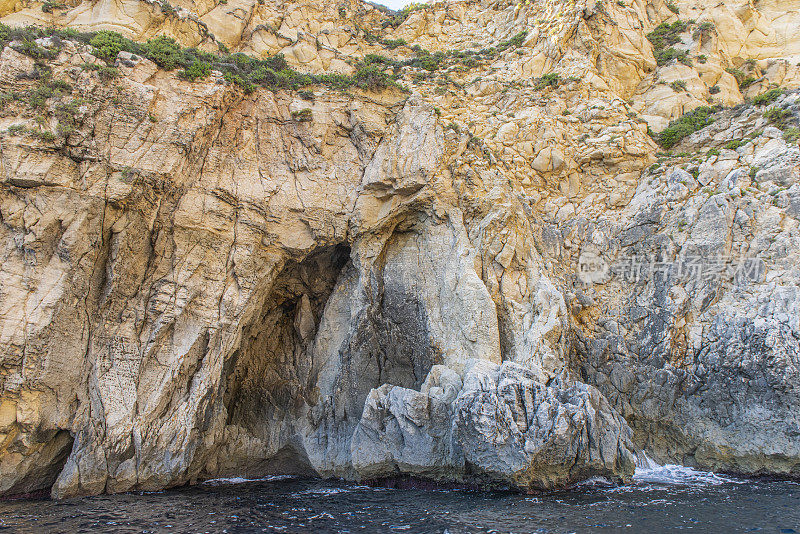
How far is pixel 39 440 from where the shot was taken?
44.1 feet

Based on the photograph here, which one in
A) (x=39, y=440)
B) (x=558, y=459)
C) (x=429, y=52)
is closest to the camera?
(x=558, y=459)

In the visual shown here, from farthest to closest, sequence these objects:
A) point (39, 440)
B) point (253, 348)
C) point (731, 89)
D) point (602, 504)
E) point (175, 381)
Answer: point (731, 89)
point (253, 348)
point (175, 381)
point (39, 440)
point (602, 504)

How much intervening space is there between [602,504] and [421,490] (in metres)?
5.49

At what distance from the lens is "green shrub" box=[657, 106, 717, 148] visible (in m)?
21.2

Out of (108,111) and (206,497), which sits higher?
(108,111)

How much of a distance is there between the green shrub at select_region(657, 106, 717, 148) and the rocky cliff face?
6.8 inches

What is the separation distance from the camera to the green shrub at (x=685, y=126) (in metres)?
21.2

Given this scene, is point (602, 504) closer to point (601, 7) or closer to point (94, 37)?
point (94, 37)

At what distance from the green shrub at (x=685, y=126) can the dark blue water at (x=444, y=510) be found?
1572cm

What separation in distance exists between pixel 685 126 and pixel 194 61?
2324cm

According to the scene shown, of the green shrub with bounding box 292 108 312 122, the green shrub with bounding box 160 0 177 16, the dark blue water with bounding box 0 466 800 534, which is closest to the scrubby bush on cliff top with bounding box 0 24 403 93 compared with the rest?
the green shrub with bounding box 292 108 312 122

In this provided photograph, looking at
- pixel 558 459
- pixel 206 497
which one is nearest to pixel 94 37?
pixel 206 497

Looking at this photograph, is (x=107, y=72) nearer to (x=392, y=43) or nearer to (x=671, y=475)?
(x=392, y=43)

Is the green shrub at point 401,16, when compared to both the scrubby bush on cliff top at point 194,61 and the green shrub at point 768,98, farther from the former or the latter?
the green shrub at point 768,98
